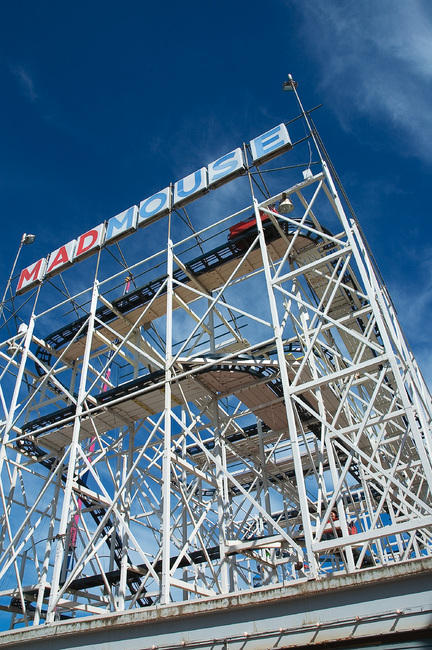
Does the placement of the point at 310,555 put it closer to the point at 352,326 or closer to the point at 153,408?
the point at 153,408

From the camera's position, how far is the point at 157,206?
21766 millimetres

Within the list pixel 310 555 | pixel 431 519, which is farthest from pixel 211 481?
pixel 431 519

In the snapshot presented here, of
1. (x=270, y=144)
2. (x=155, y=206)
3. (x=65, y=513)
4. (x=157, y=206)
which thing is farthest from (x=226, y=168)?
(x=65, y=513)

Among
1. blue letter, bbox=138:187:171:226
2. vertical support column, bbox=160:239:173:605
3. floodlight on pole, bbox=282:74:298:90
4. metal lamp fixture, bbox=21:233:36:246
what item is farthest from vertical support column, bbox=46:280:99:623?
floodlight on pole, bbox=282:74:298:90

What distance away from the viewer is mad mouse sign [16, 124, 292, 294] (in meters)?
19.8

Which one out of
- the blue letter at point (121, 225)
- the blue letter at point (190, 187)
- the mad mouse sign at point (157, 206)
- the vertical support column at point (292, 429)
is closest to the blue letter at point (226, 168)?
the mad mouse sign at point (157, 206)

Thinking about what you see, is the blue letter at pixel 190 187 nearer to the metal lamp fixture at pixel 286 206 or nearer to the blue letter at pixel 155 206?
the blue letter at pixel 155 206

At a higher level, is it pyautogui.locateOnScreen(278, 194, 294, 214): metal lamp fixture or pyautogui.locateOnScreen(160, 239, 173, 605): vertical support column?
pyautogui.locateOnScreen(278, 194, 294, 214): metal lamp fixture

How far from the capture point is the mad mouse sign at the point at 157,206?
19766mm

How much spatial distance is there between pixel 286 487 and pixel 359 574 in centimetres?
1669

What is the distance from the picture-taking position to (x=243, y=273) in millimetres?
20859

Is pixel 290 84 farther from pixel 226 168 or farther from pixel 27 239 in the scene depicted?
pixel 27 239

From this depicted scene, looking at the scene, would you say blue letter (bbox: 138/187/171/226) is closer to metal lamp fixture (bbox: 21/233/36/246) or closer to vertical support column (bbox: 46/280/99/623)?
vertical support column (bbox: 46/280/99/623)

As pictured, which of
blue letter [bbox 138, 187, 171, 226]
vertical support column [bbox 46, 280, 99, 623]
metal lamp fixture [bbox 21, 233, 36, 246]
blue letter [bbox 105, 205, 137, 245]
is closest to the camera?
vertical support column [bbox 46, 280, 99, 623]
